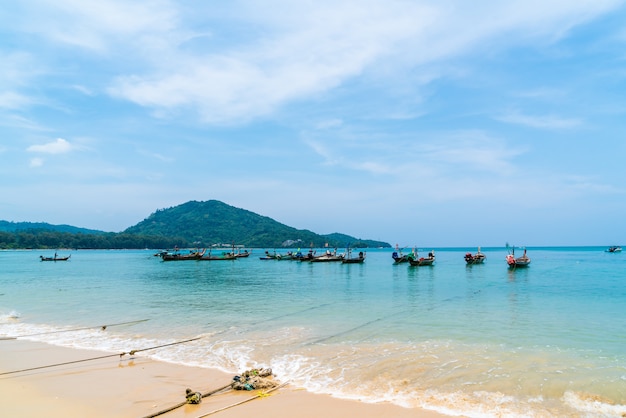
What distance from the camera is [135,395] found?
28.3 ft

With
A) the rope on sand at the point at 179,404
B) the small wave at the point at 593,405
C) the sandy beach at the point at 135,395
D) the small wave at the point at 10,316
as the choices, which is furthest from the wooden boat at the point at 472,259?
the rope on sand at the point at 179,404

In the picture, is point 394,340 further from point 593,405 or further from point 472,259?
point 472,259

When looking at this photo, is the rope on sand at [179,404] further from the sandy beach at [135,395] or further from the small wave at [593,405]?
the small wave at [593,405]

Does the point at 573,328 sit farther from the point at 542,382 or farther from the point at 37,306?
the point at 37,306

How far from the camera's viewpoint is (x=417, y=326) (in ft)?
52.8

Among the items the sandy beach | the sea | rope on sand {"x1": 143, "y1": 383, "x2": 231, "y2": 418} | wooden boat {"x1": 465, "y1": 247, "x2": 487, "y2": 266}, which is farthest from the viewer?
wooden boat {"x1": 465, "y1": 247, "x2": 487, "y2": 266}

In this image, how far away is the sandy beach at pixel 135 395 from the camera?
7.61 metres

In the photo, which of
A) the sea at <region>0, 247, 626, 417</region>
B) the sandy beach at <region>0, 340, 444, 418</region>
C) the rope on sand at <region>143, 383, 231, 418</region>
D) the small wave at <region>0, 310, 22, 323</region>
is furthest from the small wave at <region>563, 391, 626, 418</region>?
the small wave at <region>0, 310, 22, 323</region>

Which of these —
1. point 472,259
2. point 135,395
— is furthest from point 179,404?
point 472,259

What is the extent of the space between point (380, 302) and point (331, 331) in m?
9.13

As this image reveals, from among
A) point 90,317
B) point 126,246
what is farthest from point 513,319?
point 126,246

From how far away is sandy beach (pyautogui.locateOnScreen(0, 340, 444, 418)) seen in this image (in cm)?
761

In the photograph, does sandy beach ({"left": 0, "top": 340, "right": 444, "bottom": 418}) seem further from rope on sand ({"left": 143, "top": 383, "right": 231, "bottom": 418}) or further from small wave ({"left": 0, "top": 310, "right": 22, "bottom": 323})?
small wave ({"left": 0, "top": 310, "right": 22, "bottom": 323})

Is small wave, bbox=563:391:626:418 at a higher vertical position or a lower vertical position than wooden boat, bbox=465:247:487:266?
lower
